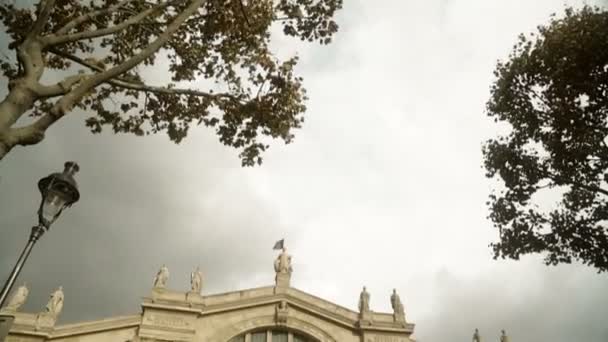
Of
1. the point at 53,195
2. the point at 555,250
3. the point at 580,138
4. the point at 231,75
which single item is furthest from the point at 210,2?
the point at 555,250

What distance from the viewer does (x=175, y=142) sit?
11.8 m

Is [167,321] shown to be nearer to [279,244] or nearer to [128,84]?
[279,244]

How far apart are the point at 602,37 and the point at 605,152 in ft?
13.9

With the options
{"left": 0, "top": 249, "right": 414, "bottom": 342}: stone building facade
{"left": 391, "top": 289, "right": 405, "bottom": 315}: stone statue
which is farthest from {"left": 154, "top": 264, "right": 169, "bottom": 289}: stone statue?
{"left": 391, "top": 289, "right": 405, "bottom": 315}: stone statue

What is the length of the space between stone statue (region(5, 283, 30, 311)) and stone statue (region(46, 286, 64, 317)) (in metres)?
1.41

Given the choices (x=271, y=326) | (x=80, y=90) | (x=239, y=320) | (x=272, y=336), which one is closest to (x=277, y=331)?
(x=272, y=336)

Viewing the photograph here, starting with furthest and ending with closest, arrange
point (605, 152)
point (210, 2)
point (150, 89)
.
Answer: point (605, 152), point (210, 2), point (150, 89)

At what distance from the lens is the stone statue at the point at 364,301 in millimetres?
26859

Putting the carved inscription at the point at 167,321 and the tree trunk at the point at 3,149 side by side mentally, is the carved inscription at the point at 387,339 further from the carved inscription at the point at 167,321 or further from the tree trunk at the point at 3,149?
the tree trunk at the point at 3,149

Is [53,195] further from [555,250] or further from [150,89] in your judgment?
[555,250]

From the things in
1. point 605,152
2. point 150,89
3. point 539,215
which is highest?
point 605,152

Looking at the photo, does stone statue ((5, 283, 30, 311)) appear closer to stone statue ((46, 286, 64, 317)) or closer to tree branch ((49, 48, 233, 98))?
stone statue ((46, 286, 64, 317))

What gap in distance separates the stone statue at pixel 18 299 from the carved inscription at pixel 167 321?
6.49m

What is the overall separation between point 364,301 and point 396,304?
209 cm
